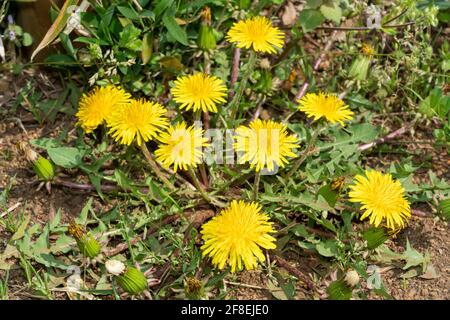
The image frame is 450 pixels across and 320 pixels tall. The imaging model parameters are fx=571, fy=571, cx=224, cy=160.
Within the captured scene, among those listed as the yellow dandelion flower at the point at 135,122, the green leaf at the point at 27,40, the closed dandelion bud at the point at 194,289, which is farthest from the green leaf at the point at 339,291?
the green leaf at the point at 27,40

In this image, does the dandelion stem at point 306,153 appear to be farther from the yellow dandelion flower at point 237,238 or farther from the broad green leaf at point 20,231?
the broad green leaf at point 20,231

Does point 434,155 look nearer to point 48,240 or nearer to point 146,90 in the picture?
point 146,90

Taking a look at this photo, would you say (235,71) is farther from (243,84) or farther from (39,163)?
(39,163)

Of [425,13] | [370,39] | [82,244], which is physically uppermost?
[370,39]

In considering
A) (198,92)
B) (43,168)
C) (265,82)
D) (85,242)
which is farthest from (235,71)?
(85,242)

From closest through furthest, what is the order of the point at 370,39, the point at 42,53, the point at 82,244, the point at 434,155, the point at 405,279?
the point at 82,244
the point at 405,279
the point at 434,155
the point at 42,53
the point at 370,39

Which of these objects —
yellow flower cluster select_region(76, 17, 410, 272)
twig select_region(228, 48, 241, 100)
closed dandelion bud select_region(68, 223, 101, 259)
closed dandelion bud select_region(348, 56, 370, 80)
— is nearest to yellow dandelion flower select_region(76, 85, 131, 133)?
yellow flower cluster select_region(76, 17, 410, 272)
